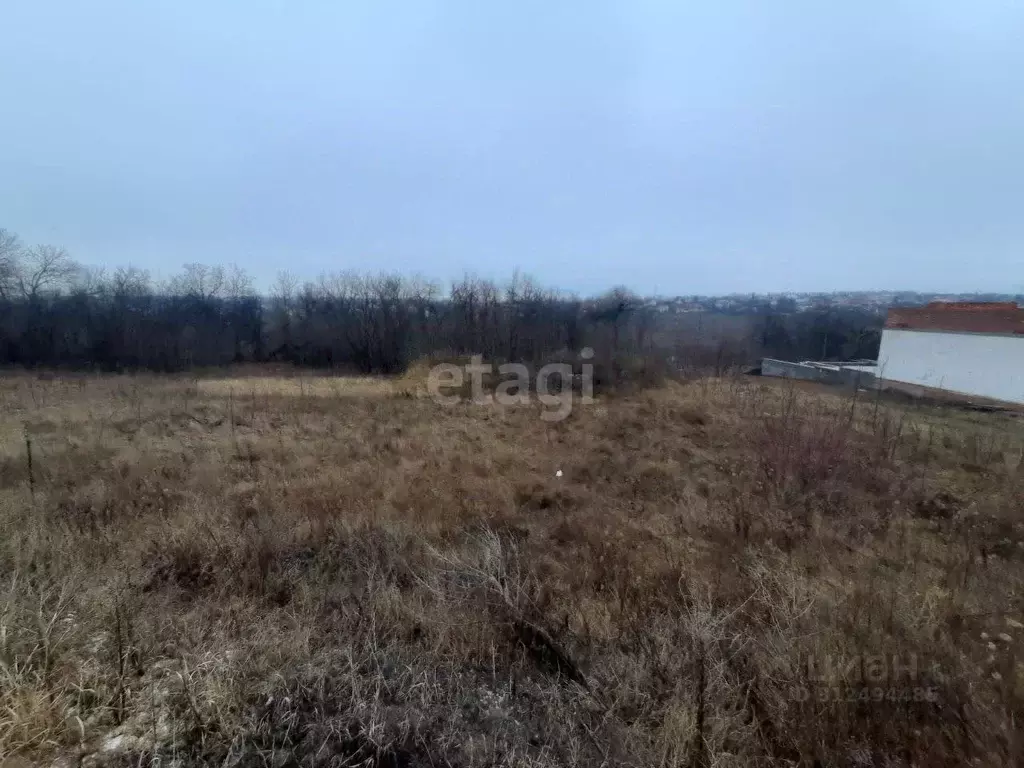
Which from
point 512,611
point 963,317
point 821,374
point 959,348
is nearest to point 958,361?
point 959,348

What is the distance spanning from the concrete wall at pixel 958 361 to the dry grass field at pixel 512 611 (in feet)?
59.0

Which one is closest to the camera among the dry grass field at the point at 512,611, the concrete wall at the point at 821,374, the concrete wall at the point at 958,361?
the dry grass field at the point at 512,611

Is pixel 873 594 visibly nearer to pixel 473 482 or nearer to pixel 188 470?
pixel 473 482

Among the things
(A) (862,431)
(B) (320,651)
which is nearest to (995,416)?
(A) (862,431)

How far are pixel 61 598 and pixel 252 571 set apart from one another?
129 centimetres

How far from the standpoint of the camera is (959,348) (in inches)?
906

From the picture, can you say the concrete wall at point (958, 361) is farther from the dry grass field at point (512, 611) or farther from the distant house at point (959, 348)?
the dry grass field at point (512, 611)

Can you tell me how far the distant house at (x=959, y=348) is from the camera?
2077cm

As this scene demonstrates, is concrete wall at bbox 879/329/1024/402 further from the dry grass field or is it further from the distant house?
the dry grass field

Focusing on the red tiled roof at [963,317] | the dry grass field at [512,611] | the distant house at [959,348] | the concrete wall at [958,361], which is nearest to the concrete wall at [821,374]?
the concrete wall at [958,361]

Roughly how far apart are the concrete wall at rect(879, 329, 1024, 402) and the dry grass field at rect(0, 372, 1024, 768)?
708 inches

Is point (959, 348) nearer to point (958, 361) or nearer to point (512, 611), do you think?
point (958, 361)

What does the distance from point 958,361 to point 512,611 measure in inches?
1140

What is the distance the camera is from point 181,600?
143 inches
